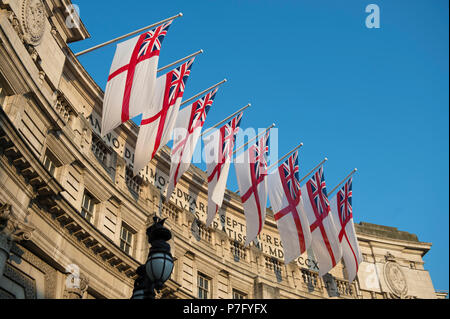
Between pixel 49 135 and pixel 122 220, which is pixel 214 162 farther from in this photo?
pixel 49 135

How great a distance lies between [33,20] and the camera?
21.3 meters

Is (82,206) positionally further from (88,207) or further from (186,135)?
(186,135)

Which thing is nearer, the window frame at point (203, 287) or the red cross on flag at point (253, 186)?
the red cross on flag at point (253, 186)

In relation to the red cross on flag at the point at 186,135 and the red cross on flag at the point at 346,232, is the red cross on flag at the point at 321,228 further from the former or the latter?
the red cross on flag at the point at 186,135

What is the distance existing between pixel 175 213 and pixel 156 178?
2.35 metres

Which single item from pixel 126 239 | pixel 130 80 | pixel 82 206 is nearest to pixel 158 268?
pixel 82 206

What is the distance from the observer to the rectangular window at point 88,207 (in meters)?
22.8

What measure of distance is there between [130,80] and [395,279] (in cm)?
2740

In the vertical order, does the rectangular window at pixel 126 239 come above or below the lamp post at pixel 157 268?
above

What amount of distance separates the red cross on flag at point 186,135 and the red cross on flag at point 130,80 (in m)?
3.59

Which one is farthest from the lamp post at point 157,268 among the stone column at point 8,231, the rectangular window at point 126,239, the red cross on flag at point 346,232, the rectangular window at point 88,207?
the red cross on flag at point 346,232

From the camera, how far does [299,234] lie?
29.0 m
